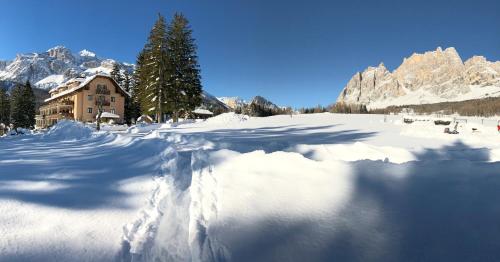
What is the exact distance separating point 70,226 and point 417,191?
4977 mm

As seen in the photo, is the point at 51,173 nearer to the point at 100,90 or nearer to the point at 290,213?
the point at 290,213

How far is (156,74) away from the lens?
40344 mm

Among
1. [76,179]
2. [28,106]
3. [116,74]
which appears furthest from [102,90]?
[76,179]

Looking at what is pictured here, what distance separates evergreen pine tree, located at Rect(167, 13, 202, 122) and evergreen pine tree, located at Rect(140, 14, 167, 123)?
75 centimetres

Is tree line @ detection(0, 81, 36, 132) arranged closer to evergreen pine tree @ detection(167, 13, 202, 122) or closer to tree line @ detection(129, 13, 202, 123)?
tree line @ detection(129, 13, 202, 123)

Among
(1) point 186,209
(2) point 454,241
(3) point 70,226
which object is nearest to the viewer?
(2) point 454,241

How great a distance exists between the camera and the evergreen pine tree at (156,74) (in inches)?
1570

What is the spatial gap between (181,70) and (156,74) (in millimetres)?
3246

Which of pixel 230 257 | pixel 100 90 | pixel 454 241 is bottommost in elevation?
pixel 230 257

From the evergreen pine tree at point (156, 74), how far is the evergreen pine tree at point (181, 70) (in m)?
0.75

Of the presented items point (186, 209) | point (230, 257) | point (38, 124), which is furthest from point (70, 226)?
point (38, 124)

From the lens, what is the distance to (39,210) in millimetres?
4523

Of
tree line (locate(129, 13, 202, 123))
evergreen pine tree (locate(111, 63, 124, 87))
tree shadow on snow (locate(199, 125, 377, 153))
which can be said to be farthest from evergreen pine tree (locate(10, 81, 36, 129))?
tree shadow on snow (locate(199, 125, 377, 153))

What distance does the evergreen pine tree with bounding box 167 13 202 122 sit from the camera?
132 ft
